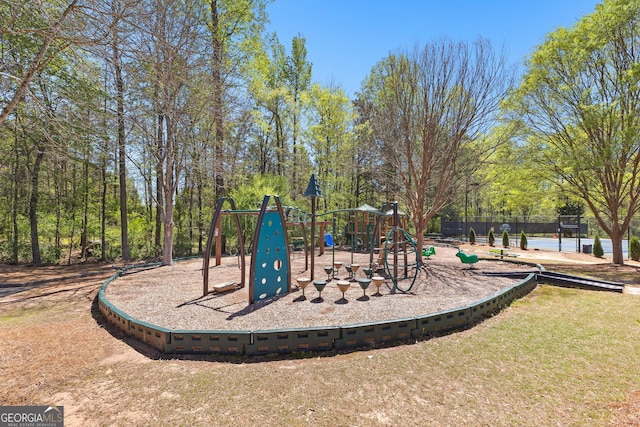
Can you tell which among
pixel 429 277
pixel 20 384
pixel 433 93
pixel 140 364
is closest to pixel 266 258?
pixel 140 364

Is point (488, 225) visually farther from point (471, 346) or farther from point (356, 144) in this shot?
point (471, 346)

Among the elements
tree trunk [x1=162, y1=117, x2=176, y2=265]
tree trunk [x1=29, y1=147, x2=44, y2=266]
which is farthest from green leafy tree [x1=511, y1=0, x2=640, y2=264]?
tree trunk [x1=29, y1=147, x2=44, y2=266]

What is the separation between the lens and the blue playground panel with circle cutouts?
22.7 ft

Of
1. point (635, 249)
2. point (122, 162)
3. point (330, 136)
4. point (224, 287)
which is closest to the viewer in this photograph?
point (224, 287)

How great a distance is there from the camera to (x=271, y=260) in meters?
7.28

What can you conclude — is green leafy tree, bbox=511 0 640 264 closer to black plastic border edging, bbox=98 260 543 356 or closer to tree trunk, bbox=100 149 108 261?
black plastic border edging, bbox=98 260 543 356

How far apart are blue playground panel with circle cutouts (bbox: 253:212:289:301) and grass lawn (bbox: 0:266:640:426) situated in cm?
279

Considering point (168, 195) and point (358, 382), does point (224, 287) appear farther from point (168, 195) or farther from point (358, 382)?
point (168, 195)

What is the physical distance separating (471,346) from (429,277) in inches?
203

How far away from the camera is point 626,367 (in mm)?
3785

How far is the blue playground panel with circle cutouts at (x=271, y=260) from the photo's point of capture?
6.91 m

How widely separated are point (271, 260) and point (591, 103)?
14848 mm

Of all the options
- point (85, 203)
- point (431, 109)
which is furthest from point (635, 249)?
point (85, 203)

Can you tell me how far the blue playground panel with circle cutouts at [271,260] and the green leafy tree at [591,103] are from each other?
1254 centimetres
